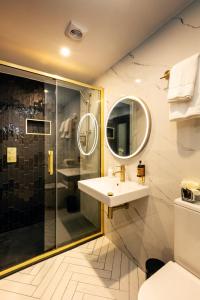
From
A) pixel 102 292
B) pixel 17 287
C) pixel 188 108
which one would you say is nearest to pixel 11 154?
pixel 17 287

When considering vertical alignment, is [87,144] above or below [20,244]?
above

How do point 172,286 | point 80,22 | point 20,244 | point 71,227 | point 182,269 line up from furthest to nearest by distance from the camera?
1. point 71,227
2. point 20,244
3. point 80,22
4. point 182,269
5. point 172,286

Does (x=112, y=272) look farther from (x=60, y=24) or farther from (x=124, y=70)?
(x=60, y=24)

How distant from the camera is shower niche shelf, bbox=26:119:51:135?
7.64ft

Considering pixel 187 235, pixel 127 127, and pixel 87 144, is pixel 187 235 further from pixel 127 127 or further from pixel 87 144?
pixel 87 144

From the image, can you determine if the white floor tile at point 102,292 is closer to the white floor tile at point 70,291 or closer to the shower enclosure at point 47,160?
the white floor tile at point 70,291

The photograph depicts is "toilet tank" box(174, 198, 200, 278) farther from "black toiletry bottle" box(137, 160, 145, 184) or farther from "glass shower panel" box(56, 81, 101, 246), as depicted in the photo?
"glass shower panel" box(56, 81, 101, 246)

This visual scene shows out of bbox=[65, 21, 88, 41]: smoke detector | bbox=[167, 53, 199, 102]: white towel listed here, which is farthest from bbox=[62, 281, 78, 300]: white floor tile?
bbox=[65, 21, 88, 41]: smoke detector

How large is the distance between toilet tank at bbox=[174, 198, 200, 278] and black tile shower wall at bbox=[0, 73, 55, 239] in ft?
5.06

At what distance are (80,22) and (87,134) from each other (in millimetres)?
1269

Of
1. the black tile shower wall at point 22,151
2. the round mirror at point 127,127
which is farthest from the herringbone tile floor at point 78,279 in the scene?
the round mirror at point 127,127

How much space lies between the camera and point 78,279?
1475mm

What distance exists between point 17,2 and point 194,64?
1359 mm

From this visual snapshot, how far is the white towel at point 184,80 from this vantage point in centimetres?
106
